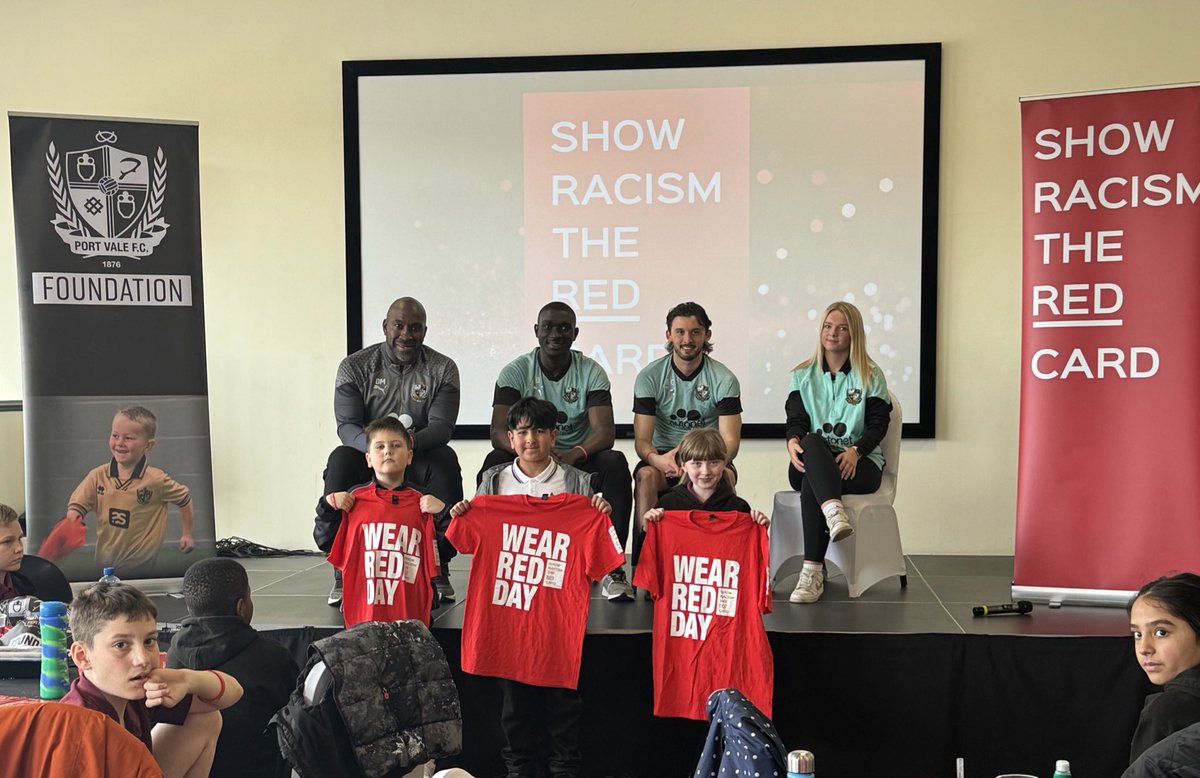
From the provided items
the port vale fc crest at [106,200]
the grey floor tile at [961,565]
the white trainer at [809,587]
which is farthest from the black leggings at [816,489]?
the port vale fc crest at [106,200]

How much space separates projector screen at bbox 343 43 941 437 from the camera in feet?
18.6

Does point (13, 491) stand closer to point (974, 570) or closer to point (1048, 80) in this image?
point (974, 570)

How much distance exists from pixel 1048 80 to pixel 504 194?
297cm

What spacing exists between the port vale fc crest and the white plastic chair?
2.99m

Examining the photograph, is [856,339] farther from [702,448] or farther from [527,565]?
[527,565]

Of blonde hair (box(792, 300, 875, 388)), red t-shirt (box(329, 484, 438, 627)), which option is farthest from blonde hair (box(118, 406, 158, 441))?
blonde hair (box(792, 300, 875, 388))

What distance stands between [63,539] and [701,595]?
2.78m

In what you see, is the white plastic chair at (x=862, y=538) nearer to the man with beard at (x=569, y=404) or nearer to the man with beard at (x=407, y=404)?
the man with beard at (x=569, y=404)

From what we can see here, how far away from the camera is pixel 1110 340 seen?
4.12 metres

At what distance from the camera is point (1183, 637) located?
238 centimetres

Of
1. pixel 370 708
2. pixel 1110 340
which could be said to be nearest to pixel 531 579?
Result: pixel 370 708

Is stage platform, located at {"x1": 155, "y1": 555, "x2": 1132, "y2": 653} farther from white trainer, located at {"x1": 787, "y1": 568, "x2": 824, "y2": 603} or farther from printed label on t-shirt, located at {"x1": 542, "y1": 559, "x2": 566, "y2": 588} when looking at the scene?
printed label on t-shirt, located at {"x1": 542, "y1": 559, "x2": 566, "y2": 588}

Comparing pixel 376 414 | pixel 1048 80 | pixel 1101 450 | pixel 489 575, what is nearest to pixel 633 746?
pixel 489 575

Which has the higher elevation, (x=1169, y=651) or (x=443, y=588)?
(x=1169, y=651)
